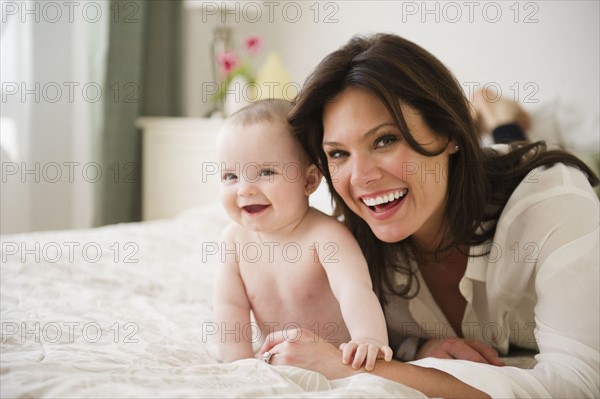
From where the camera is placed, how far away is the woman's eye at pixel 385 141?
1190 millimetres

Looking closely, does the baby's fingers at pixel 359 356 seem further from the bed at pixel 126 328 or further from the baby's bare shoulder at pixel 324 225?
the baby's bare shoulder at pixel 324 225

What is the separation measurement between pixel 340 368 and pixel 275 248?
344mm

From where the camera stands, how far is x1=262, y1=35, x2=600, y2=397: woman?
1.01 meters

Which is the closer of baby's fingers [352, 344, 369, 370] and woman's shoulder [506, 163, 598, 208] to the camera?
baby's fingers [352, 344, 369, 370]

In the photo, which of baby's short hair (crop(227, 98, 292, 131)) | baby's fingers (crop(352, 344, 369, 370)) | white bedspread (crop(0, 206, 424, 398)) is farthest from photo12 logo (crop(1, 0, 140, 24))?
baby's fingers (crop(352, 344, 369, 370))

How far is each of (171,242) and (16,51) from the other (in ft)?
5.37

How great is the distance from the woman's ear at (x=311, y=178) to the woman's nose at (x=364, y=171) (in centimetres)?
13

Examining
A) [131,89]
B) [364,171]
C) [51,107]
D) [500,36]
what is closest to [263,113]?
[364,171]

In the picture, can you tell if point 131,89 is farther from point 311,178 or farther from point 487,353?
point 487,353

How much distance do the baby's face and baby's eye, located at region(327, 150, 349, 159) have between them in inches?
2.9

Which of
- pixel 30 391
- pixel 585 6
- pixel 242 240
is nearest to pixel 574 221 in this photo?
pixel 242 240

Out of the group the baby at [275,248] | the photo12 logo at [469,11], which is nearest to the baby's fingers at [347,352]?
the baby at [275,248]

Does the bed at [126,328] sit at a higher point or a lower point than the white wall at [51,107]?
lower

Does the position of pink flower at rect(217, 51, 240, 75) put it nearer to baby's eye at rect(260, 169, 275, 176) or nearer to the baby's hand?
baby's eye at rect(260, 169, 275, 176)
